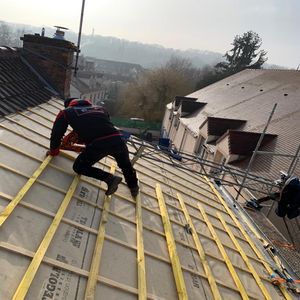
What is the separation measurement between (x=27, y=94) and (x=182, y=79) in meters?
37.9

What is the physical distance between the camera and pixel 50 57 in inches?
374

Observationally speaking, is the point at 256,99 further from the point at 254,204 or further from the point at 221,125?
the point at 254,204

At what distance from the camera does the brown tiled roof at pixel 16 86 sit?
671cm

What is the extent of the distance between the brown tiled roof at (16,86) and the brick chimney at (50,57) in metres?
0.34

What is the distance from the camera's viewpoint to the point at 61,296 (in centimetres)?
294

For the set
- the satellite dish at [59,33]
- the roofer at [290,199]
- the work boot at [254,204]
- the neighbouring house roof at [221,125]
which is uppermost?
the satellite dish at [59,33]

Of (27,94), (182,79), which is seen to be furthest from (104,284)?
(182,79)

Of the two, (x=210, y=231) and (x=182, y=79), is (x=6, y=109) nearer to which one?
(x=210, y=231)

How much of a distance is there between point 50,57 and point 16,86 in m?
2.31

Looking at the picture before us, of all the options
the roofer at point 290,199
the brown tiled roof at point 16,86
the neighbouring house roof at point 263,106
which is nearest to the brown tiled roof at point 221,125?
the neighbouring house roof at point 263,106

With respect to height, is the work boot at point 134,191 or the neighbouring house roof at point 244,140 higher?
the work boot at point 134,191

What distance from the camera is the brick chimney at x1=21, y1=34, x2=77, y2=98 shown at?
936cm

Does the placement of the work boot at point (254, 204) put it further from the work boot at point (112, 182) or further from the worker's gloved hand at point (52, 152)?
the worker's gloved hand at point (52, 152)

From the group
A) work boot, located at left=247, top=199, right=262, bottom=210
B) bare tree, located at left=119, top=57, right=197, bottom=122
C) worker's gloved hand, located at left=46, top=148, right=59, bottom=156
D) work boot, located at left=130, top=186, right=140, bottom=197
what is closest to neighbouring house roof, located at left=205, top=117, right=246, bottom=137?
work boot, located at left=247, top=199, right=262, bottom=210
